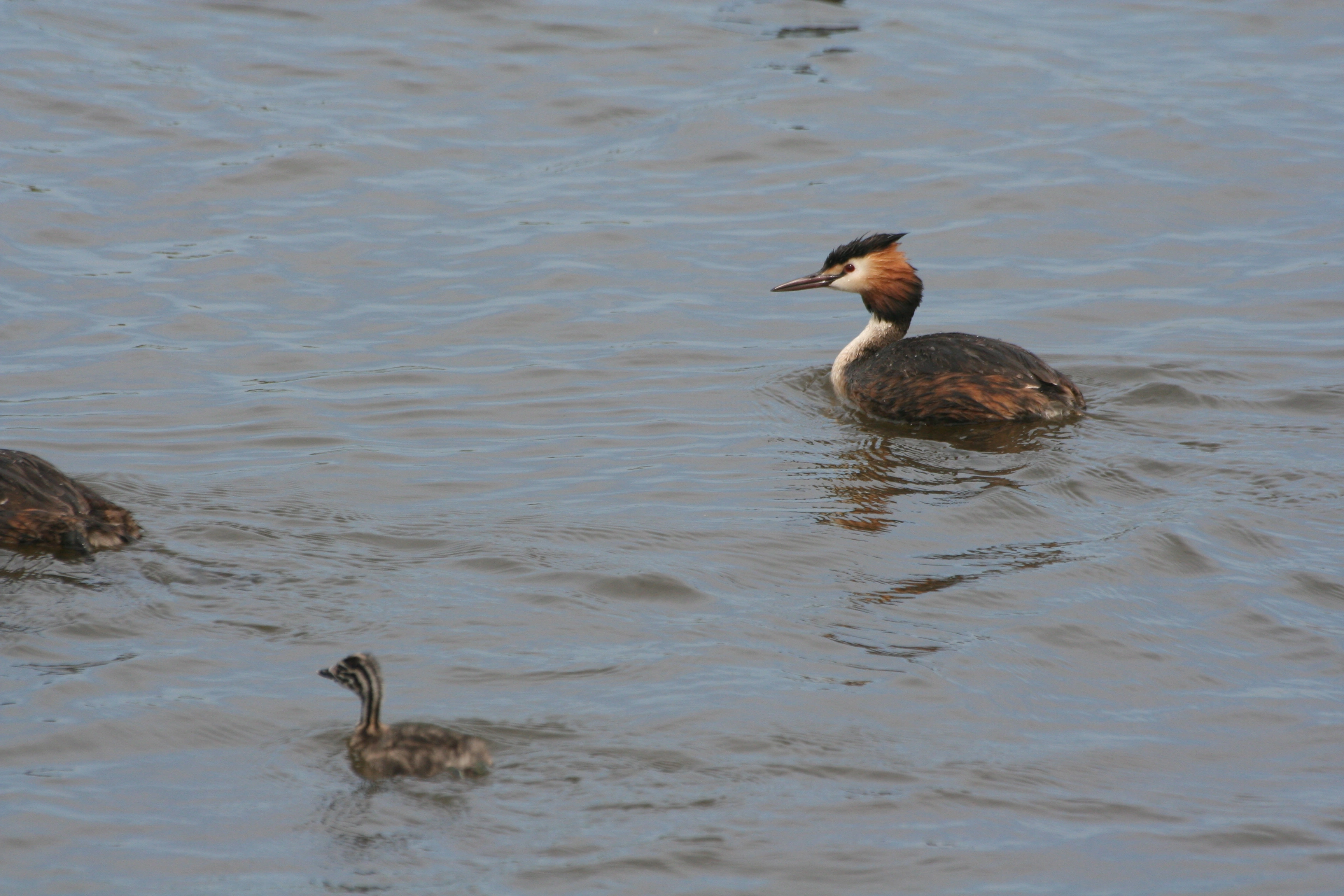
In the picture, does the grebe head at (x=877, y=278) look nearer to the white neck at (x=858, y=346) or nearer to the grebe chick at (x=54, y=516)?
the white neck at (x=858, y=346)

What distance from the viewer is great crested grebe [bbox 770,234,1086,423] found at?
30.1 feet

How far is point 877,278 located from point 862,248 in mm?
251

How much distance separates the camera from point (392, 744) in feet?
16.9

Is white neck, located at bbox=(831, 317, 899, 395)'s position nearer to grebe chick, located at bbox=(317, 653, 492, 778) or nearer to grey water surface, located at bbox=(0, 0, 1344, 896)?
grey water surface, located at bbox=(0, 0, 1344, 896)

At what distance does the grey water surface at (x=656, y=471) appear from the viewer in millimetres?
5020

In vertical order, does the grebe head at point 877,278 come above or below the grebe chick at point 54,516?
above

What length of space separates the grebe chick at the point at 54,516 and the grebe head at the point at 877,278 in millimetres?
4827

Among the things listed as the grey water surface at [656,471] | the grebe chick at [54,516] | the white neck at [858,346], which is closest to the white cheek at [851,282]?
the white neck at [858,346]

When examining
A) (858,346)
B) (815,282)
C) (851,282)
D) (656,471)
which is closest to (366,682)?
(656,471)

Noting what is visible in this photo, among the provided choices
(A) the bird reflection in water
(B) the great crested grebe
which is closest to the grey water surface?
(A) the bird reflection in water

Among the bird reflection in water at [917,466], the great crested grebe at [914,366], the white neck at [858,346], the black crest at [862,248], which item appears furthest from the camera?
the black crest at [862,248]

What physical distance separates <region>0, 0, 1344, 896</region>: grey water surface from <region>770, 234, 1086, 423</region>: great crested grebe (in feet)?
0.85

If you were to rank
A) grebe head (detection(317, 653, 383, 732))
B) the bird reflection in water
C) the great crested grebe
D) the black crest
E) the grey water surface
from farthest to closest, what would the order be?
1. the black crest
2. the great crested grebe
3. the bird reflection in water
4. grebe head (detection(317, 653, 383, 732))
5. the grey water surface

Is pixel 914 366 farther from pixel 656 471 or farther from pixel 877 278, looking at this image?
pixel 656 471
